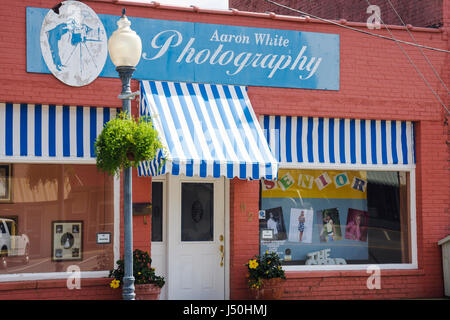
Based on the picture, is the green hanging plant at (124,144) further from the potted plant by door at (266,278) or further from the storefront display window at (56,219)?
the potted plant by door at (266,278)

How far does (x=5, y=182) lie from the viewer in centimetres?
1013

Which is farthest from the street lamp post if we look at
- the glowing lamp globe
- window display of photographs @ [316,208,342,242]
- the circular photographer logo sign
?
window display of photographs @ [316,208,342,242]

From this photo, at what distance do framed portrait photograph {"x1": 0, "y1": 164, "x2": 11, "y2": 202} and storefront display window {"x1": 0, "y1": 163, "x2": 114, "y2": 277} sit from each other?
0.03m

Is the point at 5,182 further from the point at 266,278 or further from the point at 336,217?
the point at 336,217

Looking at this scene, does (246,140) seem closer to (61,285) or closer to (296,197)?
(296,197)

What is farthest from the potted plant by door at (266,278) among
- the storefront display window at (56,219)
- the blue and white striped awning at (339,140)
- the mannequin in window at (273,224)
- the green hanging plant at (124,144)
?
the green hanging plant at (124,144)

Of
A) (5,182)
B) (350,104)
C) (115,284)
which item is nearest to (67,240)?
(115,284)

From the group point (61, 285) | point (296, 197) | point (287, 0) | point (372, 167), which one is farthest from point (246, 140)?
point (287, 0)

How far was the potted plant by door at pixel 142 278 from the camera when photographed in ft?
32.0

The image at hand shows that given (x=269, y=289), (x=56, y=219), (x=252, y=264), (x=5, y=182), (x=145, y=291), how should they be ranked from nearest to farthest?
(x=145, y=291) < (x=5, y=182) < (x=56, y=219) < (x=269, y=289) < (x=252, y=264)

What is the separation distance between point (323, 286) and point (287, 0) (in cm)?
863

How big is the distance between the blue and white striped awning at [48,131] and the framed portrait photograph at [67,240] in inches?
42.9

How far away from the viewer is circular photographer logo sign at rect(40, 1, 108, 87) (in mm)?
10227

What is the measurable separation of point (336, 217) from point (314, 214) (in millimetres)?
445
